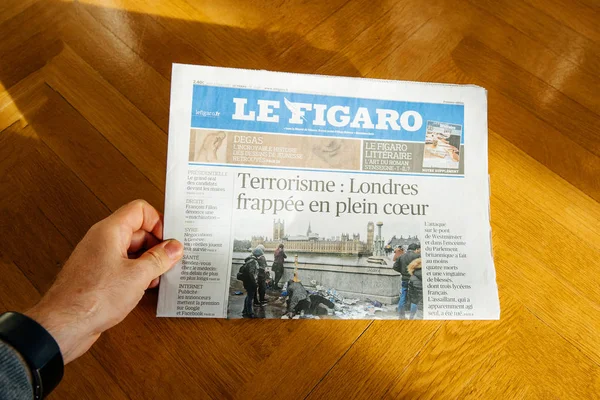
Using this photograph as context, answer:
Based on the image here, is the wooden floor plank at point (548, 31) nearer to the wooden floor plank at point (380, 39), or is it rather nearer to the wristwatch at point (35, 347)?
the wooden floor plank at point (380, 39)

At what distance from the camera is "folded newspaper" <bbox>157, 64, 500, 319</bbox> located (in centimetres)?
48

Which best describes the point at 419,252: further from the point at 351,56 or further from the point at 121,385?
the point at 121,385

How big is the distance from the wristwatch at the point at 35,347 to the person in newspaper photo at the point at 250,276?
0.19m

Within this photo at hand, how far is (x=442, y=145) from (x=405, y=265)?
0.16 metres

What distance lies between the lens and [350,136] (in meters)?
0.50

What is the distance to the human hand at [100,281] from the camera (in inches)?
14.8

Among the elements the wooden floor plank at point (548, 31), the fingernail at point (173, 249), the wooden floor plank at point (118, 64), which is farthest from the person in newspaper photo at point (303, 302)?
the wooden floor plank at point (548, 31)

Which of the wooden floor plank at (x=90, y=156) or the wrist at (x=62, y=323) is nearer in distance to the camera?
the wrist at (x=62, y=323)

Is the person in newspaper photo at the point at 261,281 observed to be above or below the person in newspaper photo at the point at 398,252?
below

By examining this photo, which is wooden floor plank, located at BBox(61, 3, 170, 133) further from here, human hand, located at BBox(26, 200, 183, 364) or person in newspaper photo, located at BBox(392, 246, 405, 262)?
person in newspaper photo, located at BBox(392, 246, 405, 262)

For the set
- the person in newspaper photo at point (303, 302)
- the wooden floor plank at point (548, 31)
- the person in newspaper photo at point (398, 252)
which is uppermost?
the wooden floor plank at point (548, 31)

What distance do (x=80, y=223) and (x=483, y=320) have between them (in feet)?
1.61

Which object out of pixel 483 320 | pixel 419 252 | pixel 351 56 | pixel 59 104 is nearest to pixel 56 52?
pixel 59 104

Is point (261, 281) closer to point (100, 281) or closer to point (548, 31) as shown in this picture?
point (100, 281)
